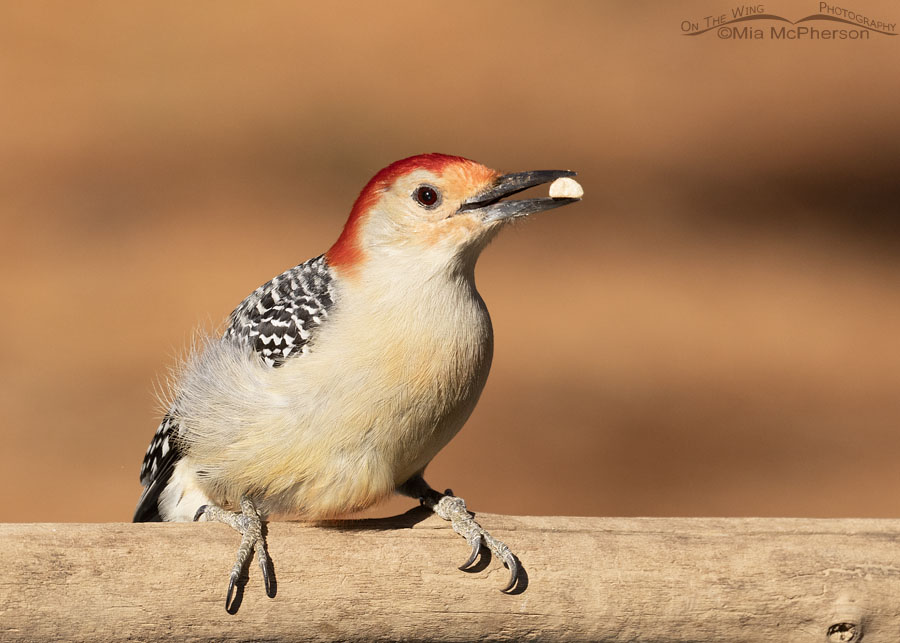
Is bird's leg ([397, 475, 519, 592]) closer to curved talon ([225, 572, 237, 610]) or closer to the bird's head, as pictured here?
curved talon ([225, 572, 237, 610])

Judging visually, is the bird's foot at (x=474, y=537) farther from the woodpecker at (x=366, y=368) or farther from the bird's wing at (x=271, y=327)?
the bird's wing at (x=271, y=327)

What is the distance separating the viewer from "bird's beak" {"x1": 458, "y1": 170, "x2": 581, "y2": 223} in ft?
9.11

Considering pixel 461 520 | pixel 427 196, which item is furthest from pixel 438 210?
pixel 461 520

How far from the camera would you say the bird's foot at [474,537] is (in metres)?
2.67

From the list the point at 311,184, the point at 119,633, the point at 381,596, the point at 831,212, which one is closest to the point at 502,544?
the point at 381,596

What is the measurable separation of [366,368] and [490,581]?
643 millimetres

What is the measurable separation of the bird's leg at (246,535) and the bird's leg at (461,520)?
509 mm

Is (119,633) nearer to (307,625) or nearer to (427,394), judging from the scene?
(307,625)

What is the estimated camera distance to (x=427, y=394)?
2715 millimetres

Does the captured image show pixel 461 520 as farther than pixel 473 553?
Yes

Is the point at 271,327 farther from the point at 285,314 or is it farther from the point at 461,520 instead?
the point at 461,520

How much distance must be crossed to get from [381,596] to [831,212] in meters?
5.68

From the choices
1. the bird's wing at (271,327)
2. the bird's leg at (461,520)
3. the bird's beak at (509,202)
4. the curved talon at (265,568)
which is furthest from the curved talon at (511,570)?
the bird's beak at (509,202)

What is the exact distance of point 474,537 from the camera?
8.98 ft
